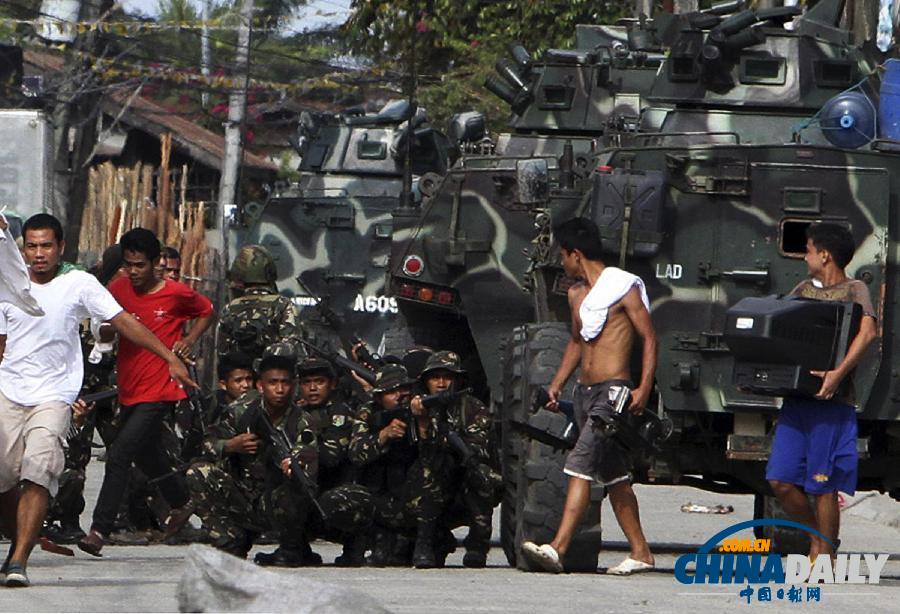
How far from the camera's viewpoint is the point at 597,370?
10812 mm

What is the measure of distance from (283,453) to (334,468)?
0.42 metres

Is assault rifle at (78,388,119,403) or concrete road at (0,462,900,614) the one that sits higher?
assault rifle at (78,388,119,403)

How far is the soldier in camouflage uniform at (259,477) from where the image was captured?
1183cm

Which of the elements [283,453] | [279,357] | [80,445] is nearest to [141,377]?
[279,357]

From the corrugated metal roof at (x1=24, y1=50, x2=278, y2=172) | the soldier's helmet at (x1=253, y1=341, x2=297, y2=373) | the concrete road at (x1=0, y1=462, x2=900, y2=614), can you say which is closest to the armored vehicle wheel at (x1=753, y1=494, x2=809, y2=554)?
the concrete road at (x1=0, y1=462, x2=900, y2=614)

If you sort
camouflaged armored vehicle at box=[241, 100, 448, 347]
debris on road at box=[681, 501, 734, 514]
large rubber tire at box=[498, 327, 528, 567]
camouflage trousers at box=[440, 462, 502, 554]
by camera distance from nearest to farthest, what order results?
large rubber tire at box=[498, 327, 528, 567] < camouflage trousers at box=[440, 462, 502, 554] < debris on road at box=[681, 501, 734, 514] < camouflaged armored vehicle at box=[241, 100, 448, 347]

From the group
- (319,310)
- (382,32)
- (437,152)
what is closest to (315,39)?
(382,32)

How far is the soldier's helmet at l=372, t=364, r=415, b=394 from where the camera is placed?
11891 millimetres

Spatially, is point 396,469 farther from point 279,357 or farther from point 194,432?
point 194,432

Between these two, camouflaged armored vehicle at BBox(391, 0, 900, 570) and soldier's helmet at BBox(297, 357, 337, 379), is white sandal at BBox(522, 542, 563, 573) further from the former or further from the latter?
soldier's helmet at BBox(297, 357, 337, 379)

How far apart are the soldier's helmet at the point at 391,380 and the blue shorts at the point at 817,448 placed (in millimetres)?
2100

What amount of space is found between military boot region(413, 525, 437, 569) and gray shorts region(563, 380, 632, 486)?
4.21 ft

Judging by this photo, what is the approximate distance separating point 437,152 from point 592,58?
5.33 m

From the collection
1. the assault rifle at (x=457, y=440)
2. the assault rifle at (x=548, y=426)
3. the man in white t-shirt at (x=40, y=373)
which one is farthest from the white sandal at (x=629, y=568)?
the man in white t-shirt at (x=40, y=373)
